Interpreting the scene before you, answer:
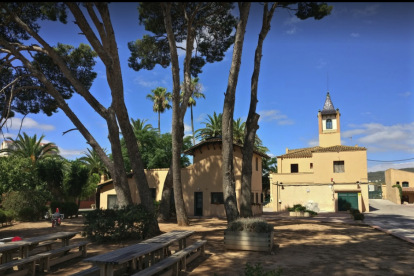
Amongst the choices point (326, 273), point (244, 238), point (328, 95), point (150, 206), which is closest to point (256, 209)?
point (150, 206)

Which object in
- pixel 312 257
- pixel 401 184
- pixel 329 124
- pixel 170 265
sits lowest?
pixel 312 257

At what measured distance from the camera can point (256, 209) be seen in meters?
26.4

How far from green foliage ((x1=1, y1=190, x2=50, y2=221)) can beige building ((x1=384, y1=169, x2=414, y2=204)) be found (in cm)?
4410

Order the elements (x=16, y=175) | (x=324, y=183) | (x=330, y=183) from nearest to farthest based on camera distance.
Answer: (x=16, y=175)
(x=330, y=183)
(x=324, y=183)

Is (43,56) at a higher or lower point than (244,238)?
higher

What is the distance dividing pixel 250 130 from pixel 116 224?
6581 mm

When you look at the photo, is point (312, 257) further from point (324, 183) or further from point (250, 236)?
point (324, 183)

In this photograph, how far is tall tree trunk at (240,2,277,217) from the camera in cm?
1349

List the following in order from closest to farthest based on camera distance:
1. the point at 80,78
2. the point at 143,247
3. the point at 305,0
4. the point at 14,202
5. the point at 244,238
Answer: the point at 143,247 < the point at 244,238 < the point at 305,0 < the point at 80,78 < the point at 14,202

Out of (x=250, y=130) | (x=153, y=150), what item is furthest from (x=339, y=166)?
(x=250, y=130)

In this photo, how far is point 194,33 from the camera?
1750cm

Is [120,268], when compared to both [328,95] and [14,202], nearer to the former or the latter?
[14,202]

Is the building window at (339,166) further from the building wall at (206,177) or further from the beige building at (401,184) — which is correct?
→ the beige building at (401,184)

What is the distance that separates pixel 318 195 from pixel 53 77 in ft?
82.9
